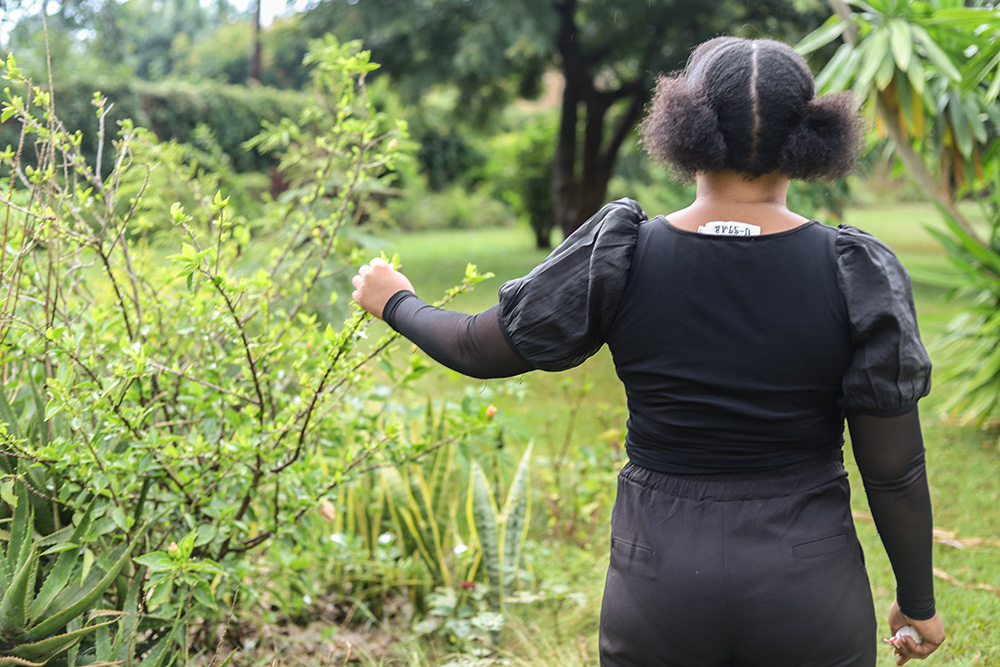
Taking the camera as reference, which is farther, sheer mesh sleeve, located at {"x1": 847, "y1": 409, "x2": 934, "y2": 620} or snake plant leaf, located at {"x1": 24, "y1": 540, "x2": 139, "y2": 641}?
snake plant leaf, located at {"x1": 24, "y1": 540, "x2": 139, "y2": 641}

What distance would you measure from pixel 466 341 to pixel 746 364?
0.51 m

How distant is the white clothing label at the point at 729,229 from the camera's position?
4.75 feet

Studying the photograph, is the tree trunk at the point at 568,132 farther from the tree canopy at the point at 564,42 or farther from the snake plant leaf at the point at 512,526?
the snake plant leaf at the point at 512,526

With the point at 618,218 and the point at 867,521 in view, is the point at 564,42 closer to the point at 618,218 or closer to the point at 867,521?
the point at 867,521

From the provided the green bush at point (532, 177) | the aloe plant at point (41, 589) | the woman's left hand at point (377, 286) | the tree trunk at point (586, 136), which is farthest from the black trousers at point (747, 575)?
the green bush at point (532, 177)

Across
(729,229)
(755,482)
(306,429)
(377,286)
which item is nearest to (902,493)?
(755,482)

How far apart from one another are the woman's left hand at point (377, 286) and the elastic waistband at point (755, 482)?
656 mm

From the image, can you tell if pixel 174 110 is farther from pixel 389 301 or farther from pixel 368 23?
pixel 389 301

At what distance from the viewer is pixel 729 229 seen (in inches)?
57.2

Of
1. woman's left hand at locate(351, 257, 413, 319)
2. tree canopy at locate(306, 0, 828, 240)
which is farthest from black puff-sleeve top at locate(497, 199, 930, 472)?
tree canopy at locate(306, 0, 828, 240)

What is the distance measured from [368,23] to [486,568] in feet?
36.2

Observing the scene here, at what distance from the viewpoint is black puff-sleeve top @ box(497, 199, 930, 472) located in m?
1.40

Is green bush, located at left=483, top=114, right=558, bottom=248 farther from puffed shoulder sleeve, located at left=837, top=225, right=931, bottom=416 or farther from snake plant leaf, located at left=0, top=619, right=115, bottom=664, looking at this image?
puffed shoulder sleeve, located at left=837, top=225, right=931, bottom=416

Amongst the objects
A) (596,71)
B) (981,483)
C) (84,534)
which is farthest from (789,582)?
(596,71)
